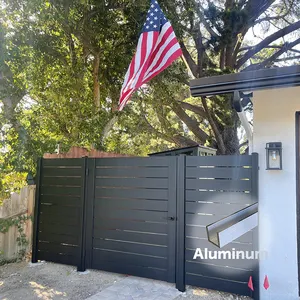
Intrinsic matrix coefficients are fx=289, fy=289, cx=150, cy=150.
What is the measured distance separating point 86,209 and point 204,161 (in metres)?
1.91

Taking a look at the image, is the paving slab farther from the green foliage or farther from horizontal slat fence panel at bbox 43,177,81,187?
the green foliage

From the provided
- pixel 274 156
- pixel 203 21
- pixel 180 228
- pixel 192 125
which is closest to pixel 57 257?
pixel 180 228

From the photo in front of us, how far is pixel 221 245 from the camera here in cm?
343

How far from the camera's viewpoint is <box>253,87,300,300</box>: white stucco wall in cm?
323

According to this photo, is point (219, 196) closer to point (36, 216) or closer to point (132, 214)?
point (132, 214)

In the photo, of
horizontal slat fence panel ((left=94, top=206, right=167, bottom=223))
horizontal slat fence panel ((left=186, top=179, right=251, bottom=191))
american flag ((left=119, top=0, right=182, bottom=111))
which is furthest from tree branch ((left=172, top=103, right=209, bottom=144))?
horizontal slat fence panel ((left=186, top=179, right=251, bottom=191))

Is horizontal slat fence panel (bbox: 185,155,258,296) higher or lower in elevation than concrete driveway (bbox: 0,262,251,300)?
higher

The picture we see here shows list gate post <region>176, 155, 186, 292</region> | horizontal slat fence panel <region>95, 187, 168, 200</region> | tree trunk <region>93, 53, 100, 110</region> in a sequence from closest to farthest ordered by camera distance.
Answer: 1. gate post <region>176, 155, 186, 292</region>
2. horizontal slat fence panel <region>95, 187, 168, 200</region>
3. tree trunk <region>93, 53, 100, 110</region>

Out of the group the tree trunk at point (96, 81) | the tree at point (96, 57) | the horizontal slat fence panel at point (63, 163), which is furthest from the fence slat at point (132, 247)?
the tree trunk at point (96, 81)

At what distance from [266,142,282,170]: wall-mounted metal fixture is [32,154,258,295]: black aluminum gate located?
17 cm

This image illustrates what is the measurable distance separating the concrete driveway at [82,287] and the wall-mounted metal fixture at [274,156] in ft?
5.21

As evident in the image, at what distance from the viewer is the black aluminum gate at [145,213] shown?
137 inches

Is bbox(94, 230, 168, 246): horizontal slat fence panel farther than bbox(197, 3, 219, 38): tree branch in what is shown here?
No

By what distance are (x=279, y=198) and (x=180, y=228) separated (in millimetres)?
1239
